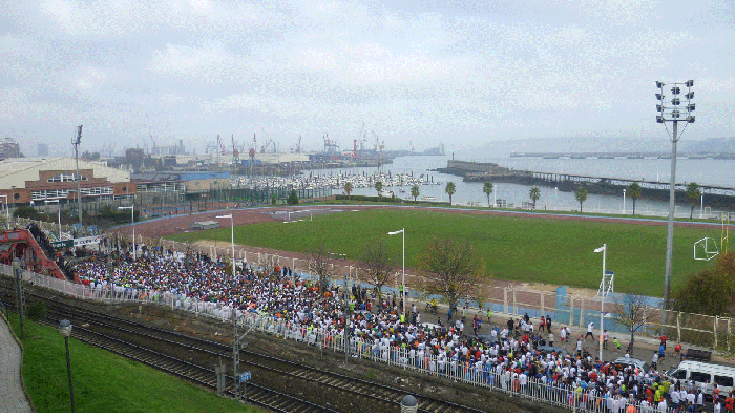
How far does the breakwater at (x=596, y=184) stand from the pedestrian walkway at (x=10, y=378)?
87.2m

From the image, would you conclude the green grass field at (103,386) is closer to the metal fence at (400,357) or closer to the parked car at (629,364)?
the metal fence at (400,357)

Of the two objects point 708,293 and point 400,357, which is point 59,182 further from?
point 708,293

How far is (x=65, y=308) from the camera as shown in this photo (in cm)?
2242

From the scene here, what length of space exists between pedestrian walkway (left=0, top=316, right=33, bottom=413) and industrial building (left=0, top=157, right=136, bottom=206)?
41.2 meters

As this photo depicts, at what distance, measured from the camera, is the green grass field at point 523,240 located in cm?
2852

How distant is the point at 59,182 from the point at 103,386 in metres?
56.9

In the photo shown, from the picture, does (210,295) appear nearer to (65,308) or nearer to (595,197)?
(65,308)

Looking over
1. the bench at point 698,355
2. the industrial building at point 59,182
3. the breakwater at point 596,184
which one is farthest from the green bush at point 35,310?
the breakwater at point 596,184

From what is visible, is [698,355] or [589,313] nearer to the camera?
[698,355]

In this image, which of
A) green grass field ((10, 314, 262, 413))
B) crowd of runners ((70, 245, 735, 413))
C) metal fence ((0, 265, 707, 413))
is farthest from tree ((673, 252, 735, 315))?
green grass field ((10, 314, 262, 413))

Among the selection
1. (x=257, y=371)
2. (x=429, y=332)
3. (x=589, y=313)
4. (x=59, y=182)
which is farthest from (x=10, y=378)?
(x=59, y=182)

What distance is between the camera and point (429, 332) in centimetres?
1798

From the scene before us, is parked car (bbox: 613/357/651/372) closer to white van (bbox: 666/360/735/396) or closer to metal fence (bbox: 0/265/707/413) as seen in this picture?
white van (bbox: 666/360/735/396)

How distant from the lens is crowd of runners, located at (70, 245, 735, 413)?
13.0m
